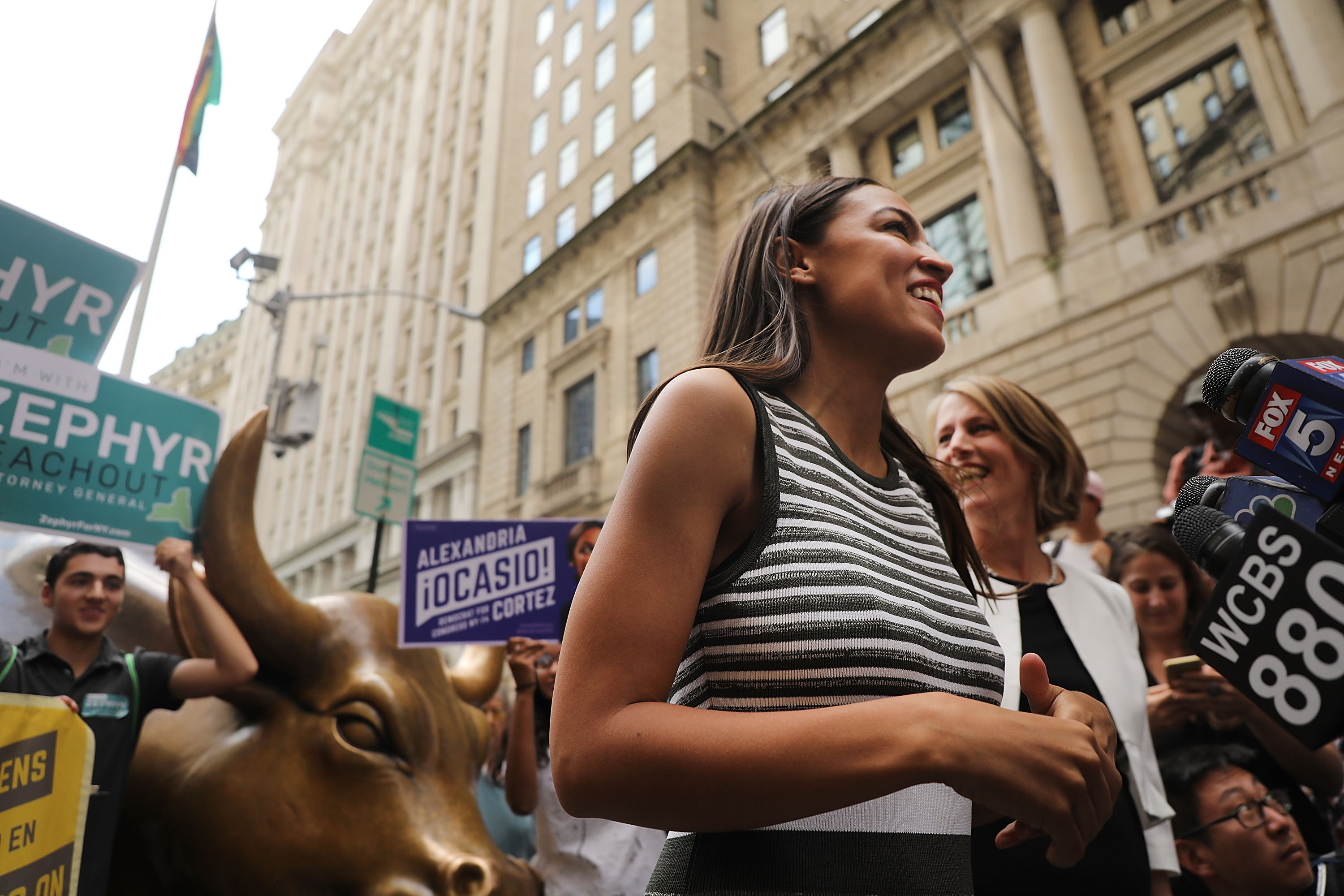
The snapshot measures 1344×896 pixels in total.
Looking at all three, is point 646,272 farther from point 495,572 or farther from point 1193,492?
point 1193,492

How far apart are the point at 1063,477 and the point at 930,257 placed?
1.72 m

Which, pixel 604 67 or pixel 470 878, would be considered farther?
pixel 604 67

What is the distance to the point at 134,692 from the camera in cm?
288

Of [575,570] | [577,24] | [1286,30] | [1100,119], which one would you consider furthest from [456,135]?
[575,570]

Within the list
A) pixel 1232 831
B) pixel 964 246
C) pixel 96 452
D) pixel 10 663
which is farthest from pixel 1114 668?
pixel 964 246

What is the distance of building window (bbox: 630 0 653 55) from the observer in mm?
26156

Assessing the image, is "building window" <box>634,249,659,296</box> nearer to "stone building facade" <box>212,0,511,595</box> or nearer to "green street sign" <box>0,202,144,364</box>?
"stone building facade" <box>212,0,511,595</box>

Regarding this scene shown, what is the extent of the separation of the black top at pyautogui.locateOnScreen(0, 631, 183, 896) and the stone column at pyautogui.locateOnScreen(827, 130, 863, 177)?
1701cm

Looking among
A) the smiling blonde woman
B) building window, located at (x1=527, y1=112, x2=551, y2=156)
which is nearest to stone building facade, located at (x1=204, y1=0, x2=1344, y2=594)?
building window, located at (x1=527, y1=112, x2=551, y2=156)

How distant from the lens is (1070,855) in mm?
967

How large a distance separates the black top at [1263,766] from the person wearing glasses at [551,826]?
79.3 inches

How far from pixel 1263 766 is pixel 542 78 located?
109 ft

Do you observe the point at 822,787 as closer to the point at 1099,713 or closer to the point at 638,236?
the point at 1099,713

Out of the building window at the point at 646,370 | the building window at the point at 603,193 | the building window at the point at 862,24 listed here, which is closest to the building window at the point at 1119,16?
the building window at the point at 862,24
